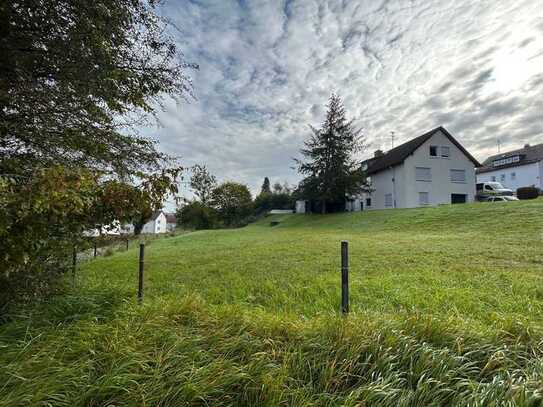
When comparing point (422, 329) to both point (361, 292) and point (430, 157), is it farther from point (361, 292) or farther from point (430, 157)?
point (430, 157)

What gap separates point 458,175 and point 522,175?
19272mm

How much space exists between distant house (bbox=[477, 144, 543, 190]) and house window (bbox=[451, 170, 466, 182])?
15969 mm

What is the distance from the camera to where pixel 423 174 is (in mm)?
26844

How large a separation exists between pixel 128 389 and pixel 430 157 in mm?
30699

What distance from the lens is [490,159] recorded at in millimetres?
47375

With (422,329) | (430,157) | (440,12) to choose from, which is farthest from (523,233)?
(430,157)

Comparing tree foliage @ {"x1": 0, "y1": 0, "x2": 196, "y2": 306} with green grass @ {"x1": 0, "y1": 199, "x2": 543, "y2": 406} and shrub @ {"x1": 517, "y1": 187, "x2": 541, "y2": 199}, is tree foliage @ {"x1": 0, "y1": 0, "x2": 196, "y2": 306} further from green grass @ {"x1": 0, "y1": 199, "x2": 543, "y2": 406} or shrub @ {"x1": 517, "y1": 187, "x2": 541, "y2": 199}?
shrub @ {"x1": 517, "y1": 187, "x2": 541, "y2": 199}

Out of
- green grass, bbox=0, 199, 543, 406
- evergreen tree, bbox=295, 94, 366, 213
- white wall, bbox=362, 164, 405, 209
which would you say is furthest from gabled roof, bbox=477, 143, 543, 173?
green grass, bbox=0, 199, 543, 406

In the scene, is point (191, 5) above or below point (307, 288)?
above

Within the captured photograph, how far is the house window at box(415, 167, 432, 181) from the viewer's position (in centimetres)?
2670

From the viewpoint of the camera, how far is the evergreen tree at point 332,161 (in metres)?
26.9

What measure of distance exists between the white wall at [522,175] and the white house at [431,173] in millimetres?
15922

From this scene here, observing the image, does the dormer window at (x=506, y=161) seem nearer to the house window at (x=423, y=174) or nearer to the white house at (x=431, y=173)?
the white house at (x=431, y=173)

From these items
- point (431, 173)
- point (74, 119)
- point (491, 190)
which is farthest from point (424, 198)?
point (74, 119)
